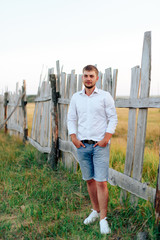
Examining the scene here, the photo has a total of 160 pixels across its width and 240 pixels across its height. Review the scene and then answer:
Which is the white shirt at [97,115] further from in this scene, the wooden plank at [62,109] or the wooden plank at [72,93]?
the wooden plank at [62,109]

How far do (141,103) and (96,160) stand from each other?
0.86m

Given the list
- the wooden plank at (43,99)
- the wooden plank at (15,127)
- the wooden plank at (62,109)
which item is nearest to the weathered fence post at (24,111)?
the wooden plank at (15,127)

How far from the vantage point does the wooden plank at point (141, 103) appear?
293 centimetres

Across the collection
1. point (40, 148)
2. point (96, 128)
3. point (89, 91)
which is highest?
point (89, 91)

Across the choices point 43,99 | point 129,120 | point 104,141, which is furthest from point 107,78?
point 43,99

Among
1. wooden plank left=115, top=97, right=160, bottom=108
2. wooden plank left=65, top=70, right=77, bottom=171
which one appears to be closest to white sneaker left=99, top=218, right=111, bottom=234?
wooden plank left=115, top=97, right=160, bottom=108

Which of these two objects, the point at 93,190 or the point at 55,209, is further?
the point at 55,209

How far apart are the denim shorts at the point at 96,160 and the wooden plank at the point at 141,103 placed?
68cm

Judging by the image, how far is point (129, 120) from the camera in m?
3.36

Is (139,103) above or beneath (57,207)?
above

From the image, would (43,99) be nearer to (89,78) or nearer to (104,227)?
(89,78)

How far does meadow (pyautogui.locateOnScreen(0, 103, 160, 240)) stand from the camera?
297cm

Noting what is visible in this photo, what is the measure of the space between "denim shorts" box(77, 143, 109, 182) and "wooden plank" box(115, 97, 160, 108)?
68cm

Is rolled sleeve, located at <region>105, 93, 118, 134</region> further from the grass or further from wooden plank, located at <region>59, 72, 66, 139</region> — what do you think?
wooden plank, located at <region>59, 72, 66, 139</region>
